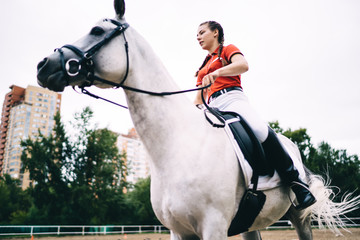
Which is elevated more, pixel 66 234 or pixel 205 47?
pixel 205 47

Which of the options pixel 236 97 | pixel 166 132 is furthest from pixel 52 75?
pixel 236 97

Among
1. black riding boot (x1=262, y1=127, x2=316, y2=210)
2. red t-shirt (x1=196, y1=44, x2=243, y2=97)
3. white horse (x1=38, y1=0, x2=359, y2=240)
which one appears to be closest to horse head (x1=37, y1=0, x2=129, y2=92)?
white horse (x1=38, y1=0, x2=359, y2=240)

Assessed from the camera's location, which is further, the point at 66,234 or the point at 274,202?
the point at 66,234

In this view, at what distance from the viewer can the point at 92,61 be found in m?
2.35

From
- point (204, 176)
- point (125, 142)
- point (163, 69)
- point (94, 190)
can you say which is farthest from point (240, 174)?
point (125, 142)

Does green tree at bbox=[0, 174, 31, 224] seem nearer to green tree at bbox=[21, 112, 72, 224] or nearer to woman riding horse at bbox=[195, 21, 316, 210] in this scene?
green tree at bbox=[21, 112, 72, 224]

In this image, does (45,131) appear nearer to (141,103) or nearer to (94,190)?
(94,190)

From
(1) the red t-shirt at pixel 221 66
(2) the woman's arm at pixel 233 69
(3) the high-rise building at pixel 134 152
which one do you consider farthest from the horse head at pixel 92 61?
(3) the high-rise building at pixel 134 152

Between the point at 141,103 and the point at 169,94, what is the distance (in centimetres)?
31

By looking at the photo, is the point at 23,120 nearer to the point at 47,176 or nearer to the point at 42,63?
the point at 47,176

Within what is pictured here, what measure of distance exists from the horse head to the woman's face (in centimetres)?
110

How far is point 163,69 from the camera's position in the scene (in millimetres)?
2732

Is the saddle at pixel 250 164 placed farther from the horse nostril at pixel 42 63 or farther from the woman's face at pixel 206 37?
the horse nostril at pixel 42 63

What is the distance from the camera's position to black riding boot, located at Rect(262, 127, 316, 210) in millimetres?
2873
